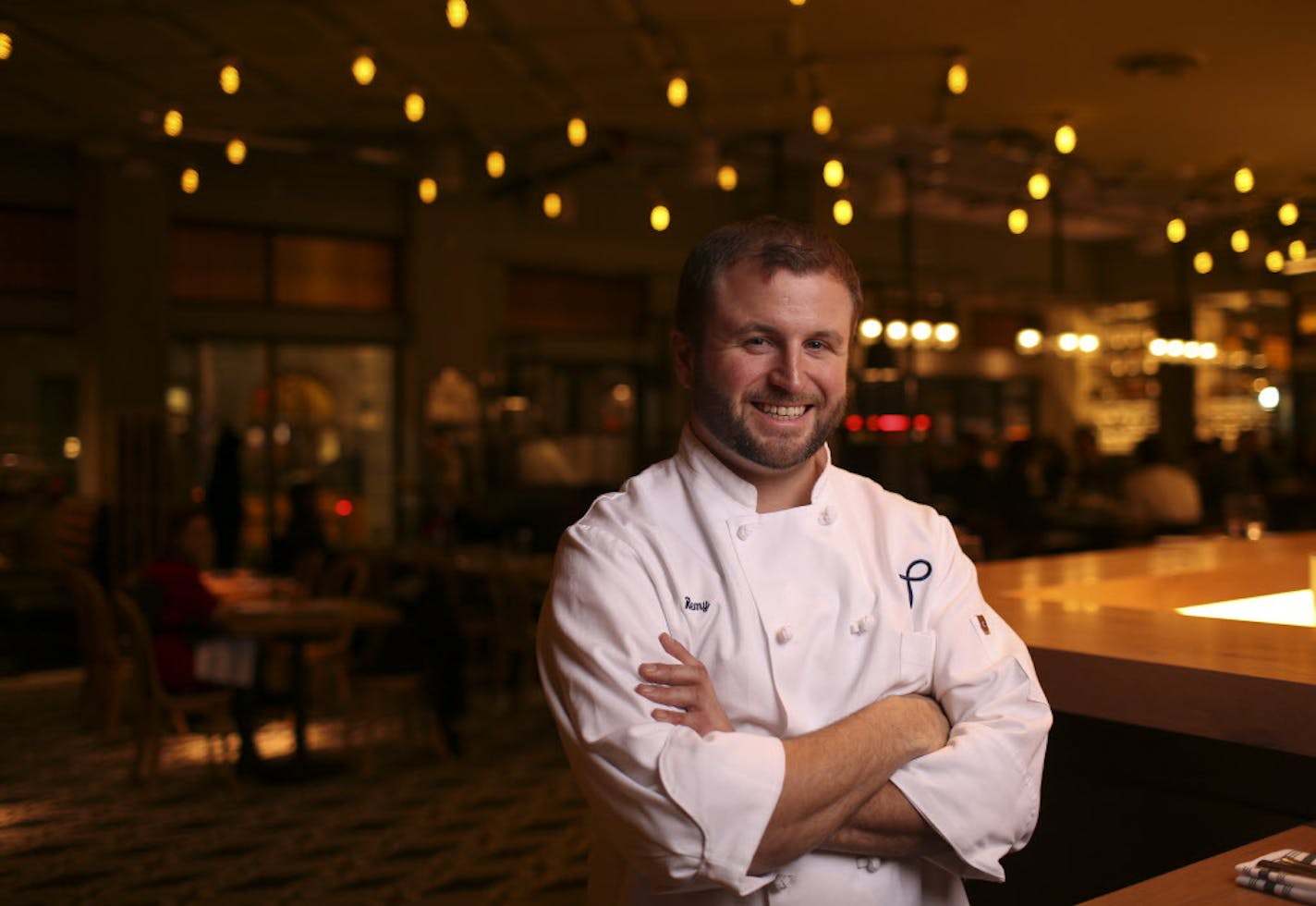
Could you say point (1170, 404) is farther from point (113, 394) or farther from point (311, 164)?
point (113, 394)

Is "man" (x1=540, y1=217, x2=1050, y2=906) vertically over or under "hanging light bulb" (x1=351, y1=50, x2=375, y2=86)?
under

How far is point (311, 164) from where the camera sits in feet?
40.7

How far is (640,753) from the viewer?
1618 mm

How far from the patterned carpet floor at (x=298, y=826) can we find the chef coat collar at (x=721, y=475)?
10.8 ft

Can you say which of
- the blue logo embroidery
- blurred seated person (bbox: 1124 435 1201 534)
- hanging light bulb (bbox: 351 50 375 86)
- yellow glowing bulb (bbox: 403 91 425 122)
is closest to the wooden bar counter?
the blue logo embroidery

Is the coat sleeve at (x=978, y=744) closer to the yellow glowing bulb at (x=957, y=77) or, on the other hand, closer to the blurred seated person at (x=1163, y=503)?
the yellow glowing bulb at (x=957, y=77)

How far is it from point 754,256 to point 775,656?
0.56 metres

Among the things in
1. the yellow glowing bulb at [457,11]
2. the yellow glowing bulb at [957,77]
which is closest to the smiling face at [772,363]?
the yellow glowing bulb at [457,11]

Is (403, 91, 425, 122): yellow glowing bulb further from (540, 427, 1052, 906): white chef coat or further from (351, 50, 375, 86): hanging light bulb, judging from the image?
(540, 427, 1052, 906): white chef coat

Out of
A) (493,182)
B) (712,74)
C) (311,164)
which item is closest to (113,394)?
(311,164)

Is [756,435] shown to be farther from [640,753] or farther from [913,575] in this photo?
[640,753]

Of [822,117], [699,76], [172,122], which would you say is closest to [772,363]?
[822,117]

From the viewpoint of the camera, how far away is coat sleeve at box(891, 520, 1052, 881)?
1753 mm

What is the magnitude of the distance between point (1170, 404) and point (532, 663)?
12.0 m
